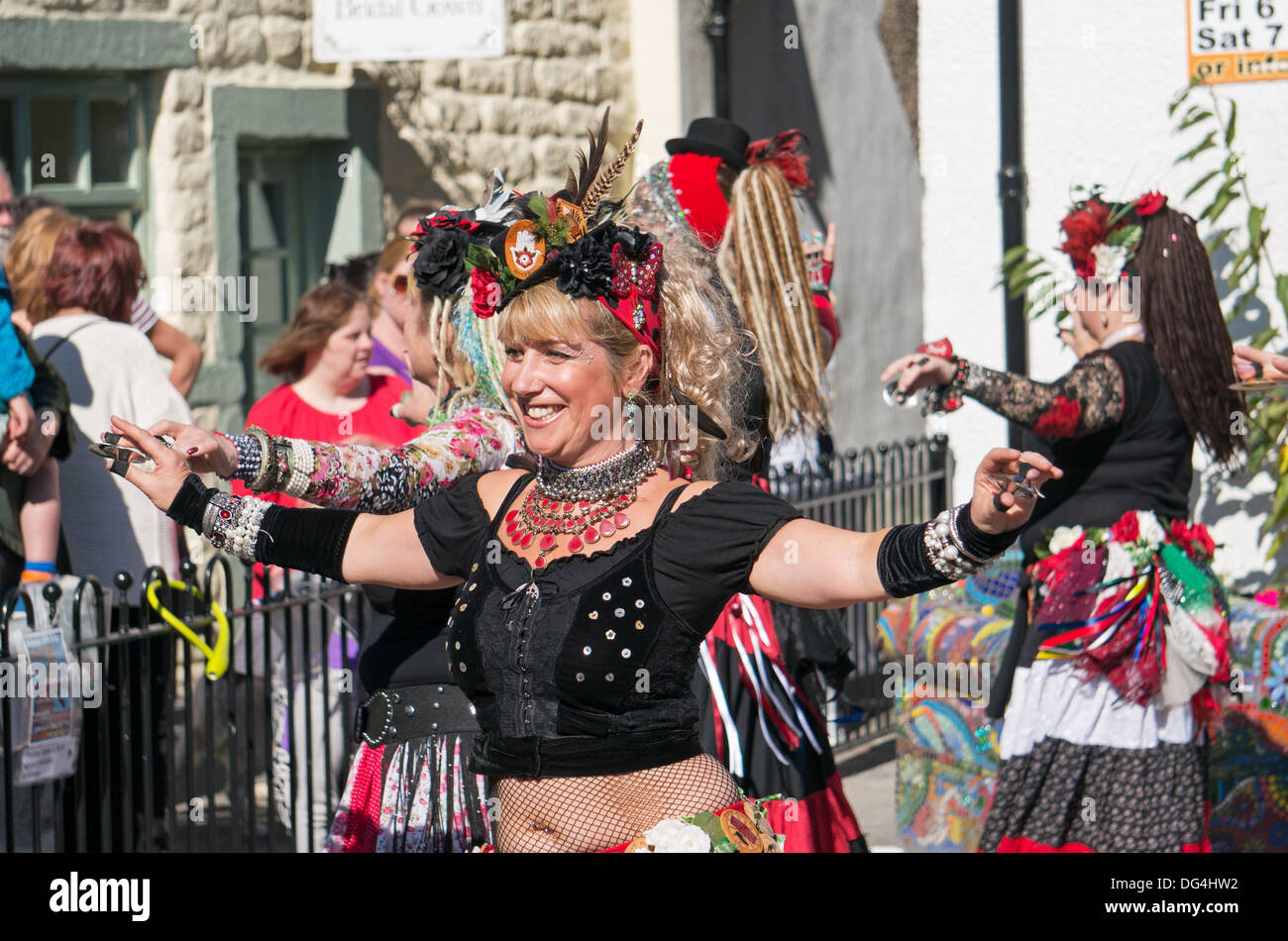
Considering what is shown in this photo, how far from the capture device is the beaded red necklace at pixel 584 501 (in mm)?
3285

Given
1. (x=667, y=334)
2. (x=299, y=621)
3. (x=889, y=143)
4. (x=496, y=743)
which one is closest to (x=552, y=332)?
(x=667, y=334)

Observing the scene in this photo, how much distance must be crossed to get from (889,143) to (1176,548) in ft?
28.5

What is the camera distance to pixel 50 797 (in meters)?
5.24

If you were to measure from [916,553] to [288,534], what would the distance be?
4.11 feet

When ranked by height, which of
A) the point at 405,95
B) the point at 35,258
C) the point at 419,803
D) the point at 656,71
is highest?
the point at 656,71

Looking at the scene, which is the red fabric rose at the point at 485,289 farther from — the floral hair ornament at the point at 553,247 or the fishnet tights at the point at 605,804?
the fishnet tights at the point at 605,804

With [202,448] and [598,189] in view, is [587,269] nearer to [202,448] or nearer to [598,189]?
[598,189]

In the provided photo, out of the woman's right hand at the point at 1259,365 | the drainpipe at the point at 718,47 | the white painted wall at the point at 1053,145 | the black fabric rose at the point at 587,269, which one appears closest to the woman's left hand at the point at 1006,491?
the black fabric rose at the point at 587,269

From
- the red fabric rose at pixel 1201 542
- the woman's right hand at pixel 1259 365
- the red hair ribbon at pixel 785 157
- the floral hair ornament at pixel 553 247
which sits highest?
the red hair ribbon at pixel 785 157

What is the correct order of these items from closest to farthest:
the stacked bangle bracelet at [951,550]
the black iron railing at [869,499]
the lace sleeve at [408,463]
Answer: the stacked bangle bracelet at [951,550] < the lace sleeve at [408,463] < the black iron railing at [869,499]

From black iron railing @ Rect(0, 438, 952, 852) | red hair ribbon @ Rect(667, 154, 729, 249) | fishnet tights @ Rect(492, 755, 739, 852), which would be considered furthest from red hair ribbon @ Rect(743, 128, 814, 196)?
fishnet tights @ Rect(492, 755, 739, 852)

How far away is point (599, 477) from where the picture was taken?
3.30m

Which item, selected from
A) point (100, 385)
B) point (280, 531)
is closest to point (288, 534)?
point (280, 531)
